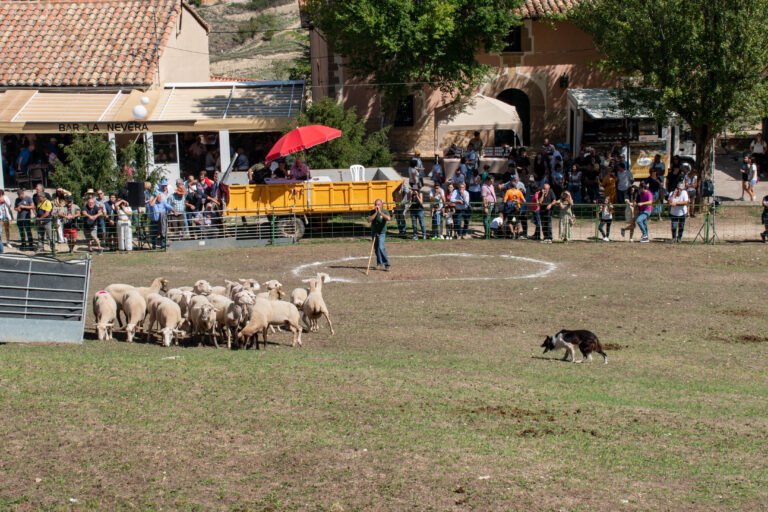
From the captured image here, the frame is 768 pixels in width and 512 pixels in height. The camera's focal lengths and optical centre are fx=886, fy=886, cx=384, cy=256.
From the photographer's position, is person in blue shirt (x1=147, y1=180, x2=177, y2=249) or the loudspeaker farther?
the loudspeaker

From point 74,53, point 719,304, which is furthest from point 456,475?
point 74,53

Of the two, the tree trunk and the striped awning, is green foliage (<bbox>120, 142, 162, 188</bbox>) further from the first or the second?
the tree trunk

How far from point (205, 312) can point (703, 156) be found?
20.2m

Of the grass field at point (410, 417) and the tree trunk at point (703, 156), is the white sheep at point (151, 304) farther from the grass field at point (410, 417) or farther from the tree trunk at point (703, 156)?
the tree trunk at point (703, 156)

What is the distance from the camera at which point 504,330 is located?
15.5 metres

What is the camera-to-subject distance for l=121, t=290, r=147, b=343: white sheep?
14.4 m

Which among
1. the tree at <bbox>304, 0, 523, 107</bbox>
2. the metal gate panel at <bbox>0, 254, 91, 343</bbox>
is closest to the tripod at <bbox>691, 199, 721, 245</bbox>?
the tree at <bbox>304, 0, 523, 107</bbox>

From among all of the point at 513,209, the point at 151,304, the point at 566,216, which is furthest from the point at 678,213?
the point at 151,304

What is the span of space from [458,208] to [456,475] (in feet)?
57.4

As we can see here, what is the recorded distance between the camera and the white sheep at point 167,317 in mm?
13977

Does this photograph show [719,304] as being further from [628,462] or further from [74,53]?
[74,53]

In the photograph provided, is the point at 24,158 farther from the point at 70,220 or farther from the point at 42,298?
the point at 42,298

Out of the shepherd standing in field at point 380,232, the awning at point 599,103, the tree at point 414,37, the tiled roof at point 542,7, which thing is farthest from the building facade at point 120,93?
the shepherd standing in field at point 380,232

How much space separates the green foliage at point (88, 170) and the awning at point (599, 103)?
16.7 meters
